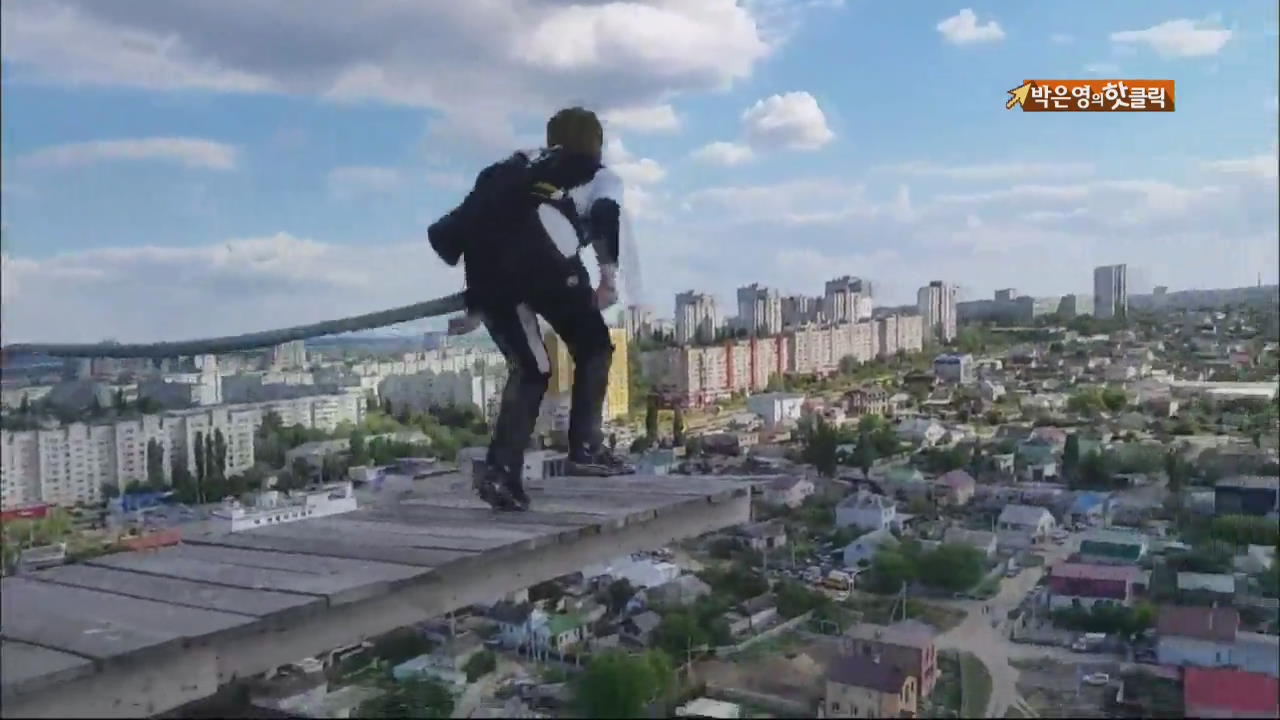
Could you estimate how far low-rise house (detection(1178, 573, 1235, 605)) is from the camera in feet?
20.0

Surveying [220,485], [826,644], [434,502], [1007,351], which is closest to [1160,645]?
[826,644]

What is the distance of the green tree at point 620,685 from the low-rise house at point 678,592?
144 cm

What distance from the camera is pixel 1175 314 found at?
1281 centimetres

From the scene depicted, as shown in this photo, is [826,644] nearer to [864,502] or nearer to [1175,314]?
[864,502]

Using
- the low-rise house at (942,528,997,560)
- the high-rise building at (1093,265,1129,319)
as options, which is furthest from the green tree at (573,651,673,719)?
the high-rise building at (1093,265,1129,319)

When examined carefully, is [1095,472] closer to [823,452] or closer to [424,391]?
[823,452]

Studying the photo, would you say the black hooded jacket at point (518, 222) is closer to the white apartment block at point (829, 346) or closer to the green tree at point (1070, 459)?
the green tree at point (1070, 459)

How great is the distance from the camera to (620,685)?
4250mm

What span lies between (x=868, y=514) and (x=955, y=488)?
1534 millimetres

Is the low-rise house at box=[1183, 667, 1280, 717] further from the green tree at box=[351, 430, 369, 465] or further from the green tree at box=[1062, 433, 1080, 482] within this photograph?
the green tree at box=[1062, 433, 1080, 482]

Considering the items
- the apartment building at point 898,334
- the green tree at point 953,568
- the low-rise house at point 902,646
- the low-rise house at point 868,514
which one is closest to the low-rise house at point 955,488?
the low-rise house at point 868,514

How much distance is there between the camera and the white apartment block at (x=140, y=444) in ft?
23.6

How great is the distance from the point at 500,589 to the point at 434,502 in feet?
1.07

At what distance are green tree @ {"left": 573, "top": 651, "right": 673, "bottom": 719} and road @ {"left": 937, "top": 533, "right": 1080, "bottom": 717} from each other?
4.54 feet
